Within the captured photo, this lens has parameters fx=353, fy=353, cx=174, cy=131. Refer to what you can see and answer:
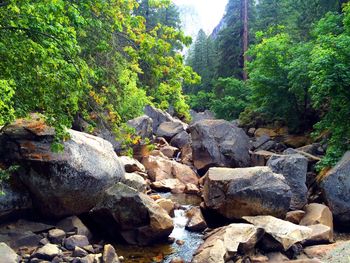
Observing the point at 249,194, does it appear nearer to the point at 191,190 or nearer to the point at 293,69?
the point at 191,190

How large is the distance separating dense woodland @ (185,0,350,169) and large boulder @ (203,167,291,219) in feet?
9.51

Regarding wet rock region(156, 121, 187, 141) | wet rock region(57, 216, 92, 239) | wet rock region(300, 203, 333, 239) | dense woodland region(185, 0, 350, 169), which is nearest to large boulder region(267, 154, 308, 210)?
wet rock region(300, 203, 333, 239)

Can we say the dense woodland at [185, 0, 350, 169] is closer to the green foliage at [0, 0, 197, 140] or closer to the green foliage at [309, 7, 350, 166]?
the green foliage at [309, 7, 350, 166]

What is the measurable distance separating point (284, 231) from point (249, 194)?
2.08m

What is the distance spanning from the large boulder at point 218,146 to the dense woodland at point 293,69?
347cm

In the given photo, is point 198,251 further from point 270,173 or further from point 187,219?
point 270,173

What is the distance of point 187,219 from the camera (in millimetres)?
12867

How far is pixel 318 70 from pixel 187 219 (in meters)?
7.84

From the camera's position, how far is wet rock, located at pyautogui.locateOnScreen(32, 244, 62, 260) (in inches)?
344

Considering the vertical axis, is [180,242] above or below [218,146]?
below

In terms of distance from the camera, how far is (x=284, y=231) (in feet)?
33.0

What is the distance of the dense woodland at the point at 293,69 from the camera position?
13625 mm

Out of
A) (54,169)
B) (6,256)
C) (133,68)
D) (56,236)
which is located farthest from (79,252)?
(133,68)

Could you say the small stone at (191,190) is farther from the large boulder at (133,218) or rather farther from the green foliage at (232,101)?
the green foliage at (232,101)
